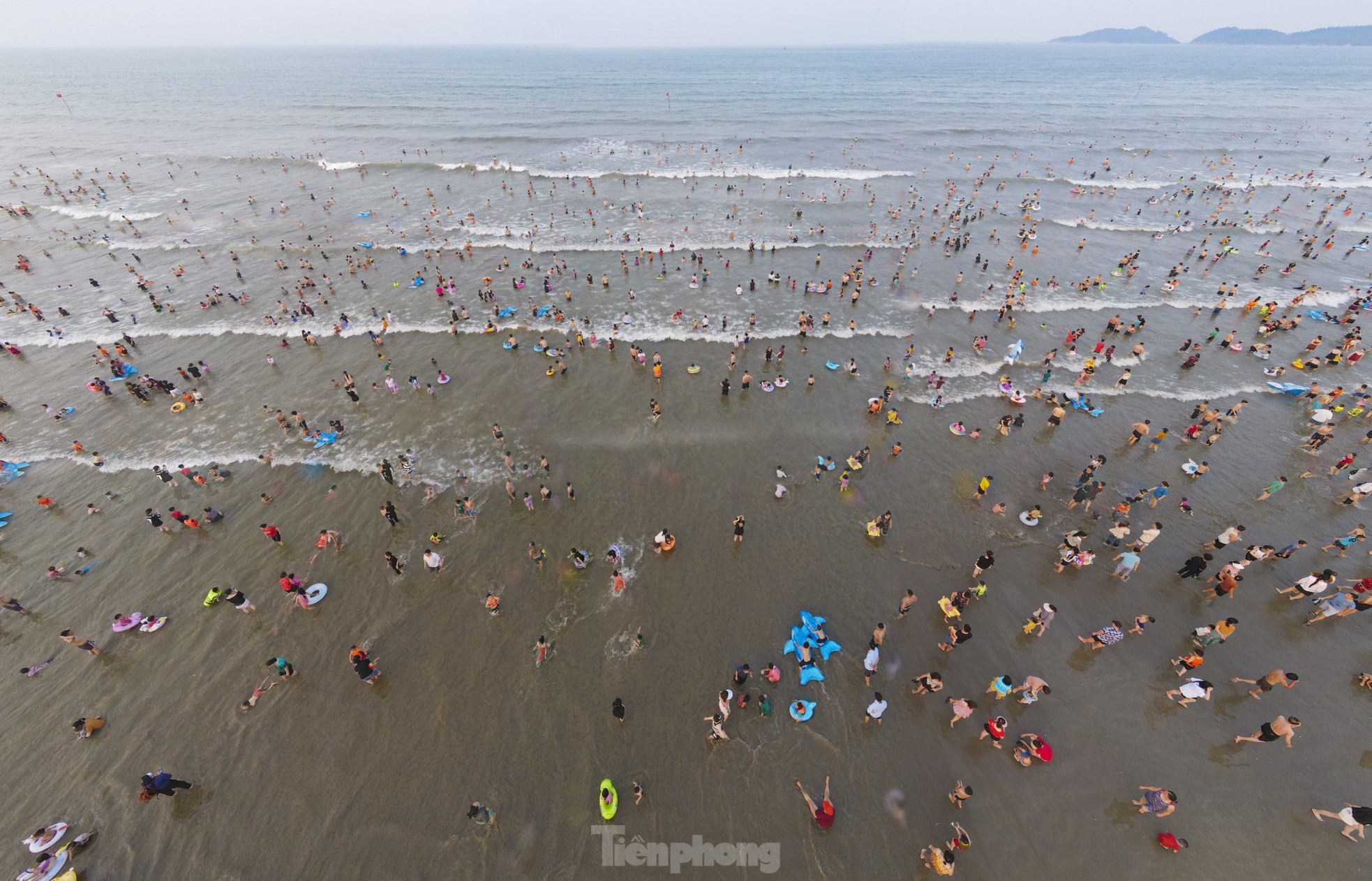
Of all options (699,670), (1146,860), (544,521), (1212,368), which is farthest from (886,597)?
(1212,368)

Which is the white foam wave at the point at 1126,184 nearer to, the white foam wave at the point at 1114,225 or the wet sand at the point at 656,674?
the white foam wave at the point at 1114,225

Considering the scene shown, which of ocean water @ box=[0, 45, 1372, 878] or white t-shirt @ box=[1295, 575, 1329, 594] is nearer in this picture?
ocean water @ box=[0, 45, 1372, 878]

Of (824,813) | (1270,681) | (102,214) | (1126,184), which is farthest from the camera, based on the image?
(1126,184)

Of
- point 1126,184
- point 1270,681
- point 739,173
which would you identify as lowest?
point 1270,681

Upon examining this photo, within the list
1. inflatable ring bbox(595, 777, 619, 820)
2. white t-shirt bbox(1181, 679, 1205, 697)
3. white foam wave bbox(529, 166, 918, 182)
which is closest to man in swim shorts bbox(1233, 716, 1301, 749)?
white t-shirt bbox(1181, 679, 1205, 697)

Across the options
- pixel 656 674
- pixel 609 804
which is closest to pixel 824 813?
pixel 609 804

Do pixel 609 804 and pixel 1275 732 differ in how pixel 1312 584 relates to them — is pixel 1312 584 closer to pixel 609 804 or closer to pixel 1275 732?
pixel 1275 732

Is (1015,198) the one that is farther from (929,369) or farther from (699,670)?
(699,670)

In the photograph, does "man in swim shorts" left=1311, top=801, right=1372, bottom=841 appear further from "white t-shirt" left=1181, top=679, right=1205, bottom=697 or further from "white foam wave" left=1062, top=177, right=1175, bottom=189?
"white foam wave" left=1062, top=177, right=1175, bottom=189

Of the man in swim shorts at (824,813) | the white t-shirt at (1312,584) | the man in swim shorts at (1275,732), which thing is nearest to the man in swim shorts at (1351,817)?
the man in swim shorts at (1275,732)
